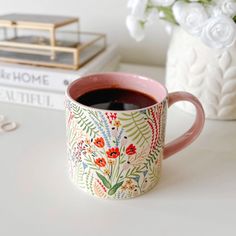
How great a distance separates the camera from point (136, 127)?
Result: 1.10 ft

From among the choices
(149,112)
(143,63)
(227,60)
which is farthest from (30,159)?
(143,63)

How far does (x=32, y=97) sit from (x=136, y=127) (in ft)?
0.82

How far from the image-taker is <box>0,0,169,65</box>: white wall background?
0.71 m

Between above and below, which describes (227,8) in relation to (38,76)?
above

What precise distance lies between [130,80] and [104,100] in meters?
0.04

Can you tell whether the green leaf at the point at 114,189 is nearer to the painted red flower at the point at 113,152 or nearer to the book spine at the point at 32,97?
the painted red flower at the point at 113,152

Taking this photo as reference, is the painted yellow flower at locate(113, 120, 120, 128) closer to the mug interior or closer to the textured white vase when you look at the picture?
the mug interior

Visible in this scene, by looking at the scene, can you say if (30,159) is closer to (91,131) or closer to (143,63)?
(91,131)

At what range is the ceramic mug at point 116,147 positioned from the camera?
0.33m

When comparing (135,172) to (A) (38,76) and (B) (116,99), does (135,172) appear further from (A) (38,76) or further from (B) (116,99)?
(A) (38,76)

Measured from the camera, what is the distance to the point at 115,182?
0.35 metres

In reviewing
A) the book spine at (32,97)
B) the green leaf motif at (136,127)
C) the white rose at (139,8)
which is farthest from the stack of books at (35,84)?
the green leaf motif at (136,127)

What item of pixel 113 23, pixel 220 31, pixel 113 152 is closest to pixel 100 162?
pixel 113 152

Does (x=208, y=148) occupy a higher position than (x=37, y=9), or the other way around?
(x=37, y=9)
